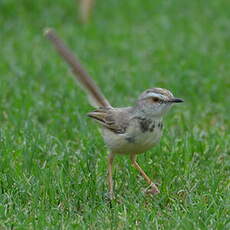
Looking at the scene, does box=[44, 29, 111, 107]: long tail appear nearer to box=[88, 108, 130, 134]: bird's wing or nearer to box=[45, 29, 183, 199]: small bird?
box=[88, 108, 130, 134]: bird's wing

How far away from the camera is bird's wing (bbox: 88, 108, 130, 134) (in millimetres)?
6617

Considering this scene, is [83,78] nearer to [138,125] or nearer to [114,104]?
[138,125]

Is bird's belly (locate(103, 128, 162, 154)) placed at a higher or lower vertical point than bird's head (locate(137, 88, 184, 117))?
lower

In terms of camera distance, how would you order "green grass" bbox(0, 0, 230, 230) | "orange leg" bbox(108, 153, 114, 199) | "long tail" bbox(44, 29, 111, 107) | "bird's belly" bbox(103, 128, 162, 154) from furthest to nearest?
"long tail" bbox(44, 29, 111, 107), "orange leg" bbox(108, 153, 114, 199), "bird's belly" bbox(103, 128, 162, 154), "green grass" bbox(0, 0, 230, 230)

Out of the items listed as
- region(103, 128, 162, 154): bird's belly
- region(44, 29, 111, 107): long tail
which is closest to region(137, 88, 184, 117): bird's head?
region(103, 128, 162, 154): bird's belly

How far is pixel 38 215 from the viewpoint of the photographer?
5.89 meters

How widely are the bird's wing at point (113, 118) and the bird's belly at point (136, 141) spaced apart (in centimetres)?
9

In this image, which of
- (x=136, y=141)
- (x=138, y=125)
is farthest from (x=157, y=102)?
(x=136, y=141)

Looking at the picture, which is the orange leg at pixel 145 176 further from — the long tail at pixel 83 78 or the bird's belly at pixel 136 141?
the long tail at pixel 83 78

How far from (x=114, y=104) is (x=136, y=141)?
285 cm

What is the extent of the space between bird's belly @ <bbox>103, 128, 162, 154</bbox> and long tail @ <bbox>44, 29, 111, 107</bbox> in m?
0.74

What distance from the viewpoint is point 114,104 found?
9.23 m

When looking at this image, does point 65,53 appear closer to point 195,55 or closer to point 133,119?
point 133,119

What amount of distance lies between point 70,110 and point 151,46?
383cm
